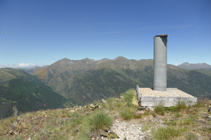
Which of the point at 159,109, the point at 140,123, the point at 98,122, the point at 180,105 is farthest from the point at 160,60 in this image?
the point at 98,122

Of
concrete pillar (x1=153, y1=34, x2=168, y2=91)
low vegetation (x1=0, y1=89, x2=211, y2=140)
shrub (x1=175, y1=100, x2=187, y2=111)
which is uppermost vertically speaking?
concrete pillar (x1=153, y1=34, x2=168, y2=91)

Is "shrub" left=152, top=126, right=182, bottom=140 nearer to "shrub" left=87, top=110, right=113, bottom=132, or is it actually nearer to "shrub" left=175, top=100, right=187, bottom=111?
"shrub" left=87, top=110, right=113, bottom=132

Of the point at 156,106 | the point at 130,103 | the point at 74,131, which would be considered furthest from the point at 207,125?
the point at 74,131

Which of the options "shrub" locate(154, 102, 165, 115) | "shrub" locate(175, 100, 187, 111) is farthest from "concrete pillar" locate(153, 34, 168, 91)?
"shrub" locate(154, 102, 165, 115)

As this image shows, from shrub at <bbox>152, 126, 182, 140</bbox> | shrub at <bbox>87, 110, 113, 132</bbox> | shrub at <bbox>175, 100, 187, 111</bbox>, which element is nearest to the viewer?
shrub at <bbox>152, 126, 182, 140</bbox>

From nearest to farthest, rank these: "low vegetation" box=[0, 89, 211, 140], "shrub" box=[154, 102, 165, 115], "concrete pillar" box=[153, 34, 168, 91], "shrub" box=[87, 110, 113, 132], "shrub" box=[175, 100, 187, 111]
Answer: "low vegetation" box=[0, 89, 211, 140], "shrub" box=[87, 110, 113, 132], "shrub" box=[154, 102, 165, 115], "shrub" box=[175, 100, 187, 111], "concrete pillar" box=[153, 34, 168, 91]

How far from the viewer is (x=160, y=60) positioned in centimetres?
1056

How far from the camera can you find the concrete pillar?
10523 mm

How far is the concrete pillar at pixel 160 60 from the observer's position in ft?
34.5

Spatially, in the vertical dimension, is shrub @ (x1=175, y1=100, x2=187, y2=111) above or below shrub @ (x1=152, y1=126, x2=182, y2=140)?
above

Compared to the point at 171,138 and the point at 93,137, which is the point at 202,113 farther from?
the point at 93,137

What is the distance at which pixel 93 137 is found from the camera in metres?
5.38

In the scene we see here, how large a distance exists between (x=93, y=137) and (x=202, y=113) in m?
6.75

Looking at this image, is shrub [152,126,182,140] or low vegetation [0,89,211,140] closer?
shrub [152,126,182,140]
